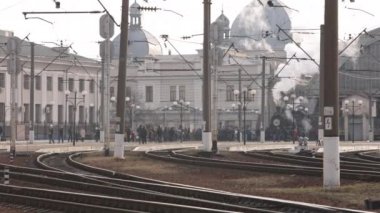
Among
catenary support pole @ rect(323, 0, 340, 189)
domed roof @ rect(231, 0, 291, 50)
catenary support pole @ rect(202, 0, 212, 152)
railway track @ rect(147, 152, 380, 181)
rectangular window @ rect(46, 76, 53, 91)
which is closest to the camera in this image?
catenary support pole @ rect(323, 0, 340, 189)

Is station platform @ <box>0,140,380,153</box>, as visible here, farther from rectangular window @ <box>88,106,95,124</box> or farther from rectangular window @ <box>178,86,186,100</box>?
rectangular window @ <box>178,86,186,100</box>

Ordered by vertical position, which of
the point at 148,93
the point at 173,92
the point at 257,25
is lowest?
the point at 148,93

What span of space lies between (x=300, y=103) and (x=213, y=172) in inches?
2400

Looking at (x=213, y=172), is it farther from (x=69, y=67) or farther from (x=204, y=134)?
(x=69, y=67)

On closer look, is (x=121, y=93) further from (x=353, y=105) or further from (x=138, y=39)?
(x=138, y=39)

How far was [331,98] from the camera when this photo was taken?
19891 mm

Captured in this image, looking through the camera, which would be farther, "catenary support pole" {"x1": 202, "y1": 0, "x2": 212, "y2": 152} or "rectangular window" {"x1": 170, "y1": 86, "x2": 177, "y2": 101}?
"rectangular window" {"x1": 170, "y1": 86, "x2": 177, "y2": 101}

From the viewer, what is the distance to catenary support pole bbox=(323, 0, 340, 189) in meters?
19.7

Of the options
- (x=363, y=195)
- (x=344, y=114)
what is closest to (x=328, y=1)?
(x=363, y=195)

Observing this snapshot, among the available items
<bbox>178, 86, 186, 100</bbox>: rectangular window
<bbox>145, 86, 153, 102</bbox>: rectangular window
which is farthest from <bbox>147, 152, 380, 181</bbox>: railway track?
<bbox>145, 86, 153, 102</bbox>: rectangular window

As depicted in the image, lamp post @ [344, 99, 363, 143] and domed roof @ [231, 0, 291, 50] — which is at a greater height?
domed roof @ [231, 0, 291, 50]

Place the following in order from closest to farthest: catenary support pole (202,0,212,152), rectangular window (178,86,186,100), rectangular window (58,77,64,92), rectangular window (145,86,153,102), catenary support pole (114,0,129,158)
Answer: catenary support pole (114,0,129,158) → catenary support pole (202,0,212,152) → rectangular window (58,77,64,92) → rectangular window (178,86,186,100) → rectangular window (145,86,153,102)

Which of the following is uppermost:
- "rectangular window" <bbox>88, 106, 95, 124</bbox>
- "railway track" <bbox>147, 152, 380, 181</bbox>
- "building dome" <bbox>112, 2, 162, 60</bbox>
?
"building dome" <bbox>112, 2, 162, 60</bbox>

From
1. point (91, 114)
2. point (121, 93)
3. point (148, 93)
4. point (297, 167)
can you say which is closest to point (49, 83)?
point (91, 114)
